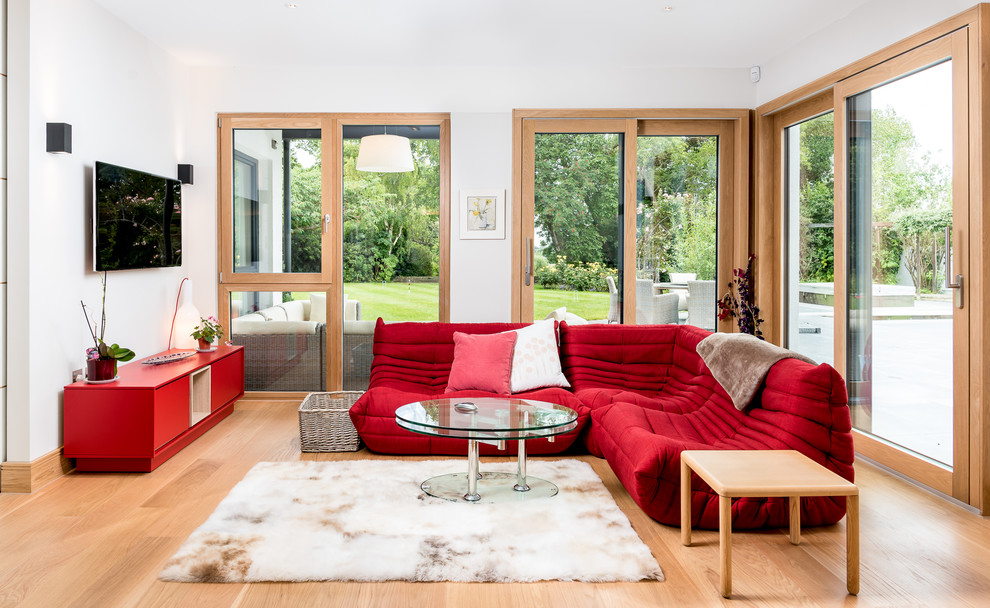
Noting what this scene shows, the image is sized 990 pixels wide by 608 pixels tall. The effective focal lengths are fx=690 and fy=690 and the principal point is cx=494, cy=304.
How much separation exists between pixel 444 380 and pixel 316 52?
2694 mm

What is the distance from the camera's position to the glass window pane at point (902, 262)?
11.7 feet

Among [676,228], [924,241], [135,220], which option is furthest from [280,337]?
[924,241]

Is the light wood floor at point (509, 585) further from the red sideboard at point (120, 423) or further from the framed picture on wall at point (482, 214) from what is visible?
the framed picture on wall at point (482, 214)

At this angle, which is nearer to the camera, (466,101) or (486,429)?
(486,429)

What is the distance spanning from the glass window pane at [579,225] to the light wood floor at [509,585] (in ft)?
7.48

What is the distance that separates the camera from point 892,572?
2588 millimetres

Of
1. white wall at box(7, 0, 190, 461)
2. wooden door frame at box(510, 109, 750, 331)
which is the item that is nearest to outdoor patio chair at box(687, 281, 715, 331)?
wooden door frame at box(510, 109, 750, 331)

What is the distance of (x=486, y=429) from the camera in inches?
121

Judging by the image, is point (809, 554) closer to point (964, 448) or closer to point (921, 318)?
point (964, 448)

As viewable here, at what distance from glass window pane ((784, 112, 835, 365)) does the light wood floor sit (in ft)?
4.63

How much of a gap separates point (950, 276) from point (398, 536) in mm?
2921

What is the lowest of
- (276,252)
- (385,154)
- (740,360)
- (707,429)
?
(707,429)

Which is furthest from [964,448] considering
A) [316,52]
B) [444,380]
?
[316,52]

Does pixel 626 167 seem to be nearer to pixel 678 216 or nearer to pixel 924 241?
pixel 678 216
